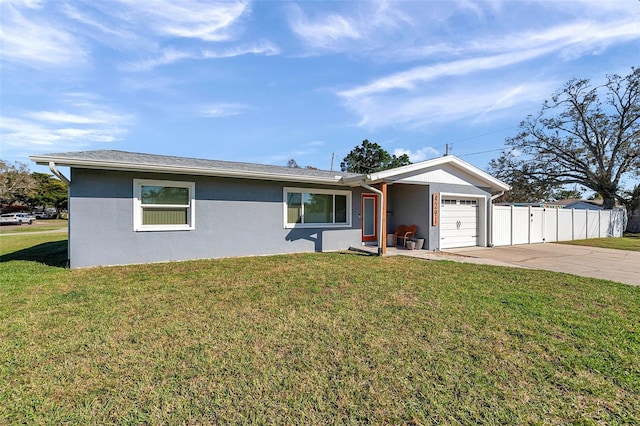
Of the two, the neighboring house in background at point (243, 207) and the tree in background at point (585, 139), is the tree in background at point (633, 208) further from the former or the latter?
the neighboring house in background at point (243, 207)

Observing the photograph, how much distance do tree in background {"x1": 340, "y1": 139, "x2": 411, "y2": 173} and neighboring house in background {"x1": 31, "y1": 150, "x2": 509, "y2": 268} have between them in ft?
70.1

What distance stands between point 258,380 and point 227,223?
277 inches

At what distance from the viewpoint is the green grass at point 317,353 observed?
2.32m

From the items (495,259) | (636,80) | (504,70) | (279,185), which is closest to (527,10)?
(504,70)

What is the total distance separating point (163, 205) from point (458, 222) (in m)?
11.1

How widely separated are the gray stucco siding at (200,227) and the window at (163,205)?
140mm

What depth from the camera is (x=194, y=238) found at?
28.6 feet

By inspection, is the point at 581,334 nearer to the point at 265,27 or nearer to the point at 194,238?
the point at 194,238

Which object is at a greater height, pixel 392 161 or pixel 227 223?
pixel 392 161

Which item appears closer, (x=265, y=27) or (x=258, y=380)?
(x=258, y=380)

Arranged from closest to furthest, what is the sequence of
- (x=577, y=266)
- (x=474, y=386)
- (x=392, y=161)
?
(x=474, y=386), (x=577, y=266), (x=392, y=161)

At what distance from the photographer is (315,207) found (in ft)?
35.2

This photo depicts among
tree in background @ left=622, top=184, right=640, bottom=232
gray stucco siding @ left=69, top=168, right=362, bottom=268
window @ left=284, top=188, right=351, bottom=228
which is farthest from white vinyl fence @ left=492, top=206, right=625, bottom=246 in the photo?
gray stucco siding @ left=69, top=168, right=362, bottom=268

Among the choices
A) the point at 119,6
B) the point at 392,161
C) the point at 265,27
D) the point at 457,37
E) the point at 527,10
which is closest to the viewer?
the point at 119,6
